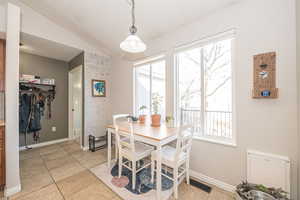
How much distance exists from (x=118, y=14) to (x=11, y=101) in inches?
82.7

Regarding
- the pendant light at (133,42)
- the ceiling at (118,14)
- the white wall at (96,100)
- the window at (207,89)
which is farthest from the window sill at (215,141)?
the white wall at (96,100)

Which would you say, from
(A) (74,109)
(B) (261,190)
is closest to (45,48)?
(A) (74,109)

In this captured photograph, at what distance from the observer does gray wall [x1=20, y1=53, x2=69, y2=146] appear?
3206 millimetres

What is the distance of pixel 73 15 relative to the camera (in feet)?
7.93

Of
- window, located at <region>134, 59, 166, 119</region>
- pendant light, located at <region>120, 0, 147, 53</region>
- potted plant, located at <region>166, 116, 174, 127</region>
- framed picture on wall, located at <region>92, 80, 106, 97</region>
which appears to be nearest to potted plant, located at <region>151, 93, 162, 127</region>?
window, located at <region>134, 59, 166, 119</region>

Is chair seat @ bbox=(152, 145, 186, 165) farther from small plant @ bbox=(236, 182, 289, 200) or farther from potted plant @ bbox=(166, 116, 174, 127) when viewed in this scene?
small plant @ bbox=(236, 182, 289, 200)

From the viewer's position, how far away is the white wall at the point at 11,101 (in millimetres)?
1591

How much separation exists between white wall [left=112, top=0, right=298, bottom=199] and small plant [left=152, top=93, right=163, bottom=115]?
0.90 metres

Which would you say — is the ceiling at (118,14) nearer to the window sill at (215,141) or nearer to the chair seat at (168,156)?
the window sill at (215,141)

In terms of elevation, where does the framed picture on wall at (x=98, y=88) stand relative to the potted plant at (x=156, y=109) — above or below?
above

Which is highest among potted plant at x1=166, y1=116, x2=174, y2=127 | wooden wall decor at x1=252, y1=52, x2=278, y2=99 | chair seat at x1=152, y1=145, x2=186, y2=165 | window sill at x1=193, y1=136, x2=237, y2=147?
wooden wall decor at x1=252, y1=52, x2=278, y2=99

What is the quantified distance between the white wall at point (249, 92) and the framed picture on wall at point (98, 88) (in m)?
2.57

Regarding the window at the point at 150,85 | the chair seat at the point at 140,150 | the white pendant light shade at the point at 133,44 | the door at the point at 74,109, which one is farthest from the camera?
the door at the point at 74,109

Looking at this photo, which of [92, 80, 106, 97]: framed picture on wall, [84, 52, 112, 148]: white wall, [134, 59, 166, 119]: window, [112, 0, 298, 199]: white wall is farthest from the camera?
[92, 80, 106, 97]: framed picture on wall
